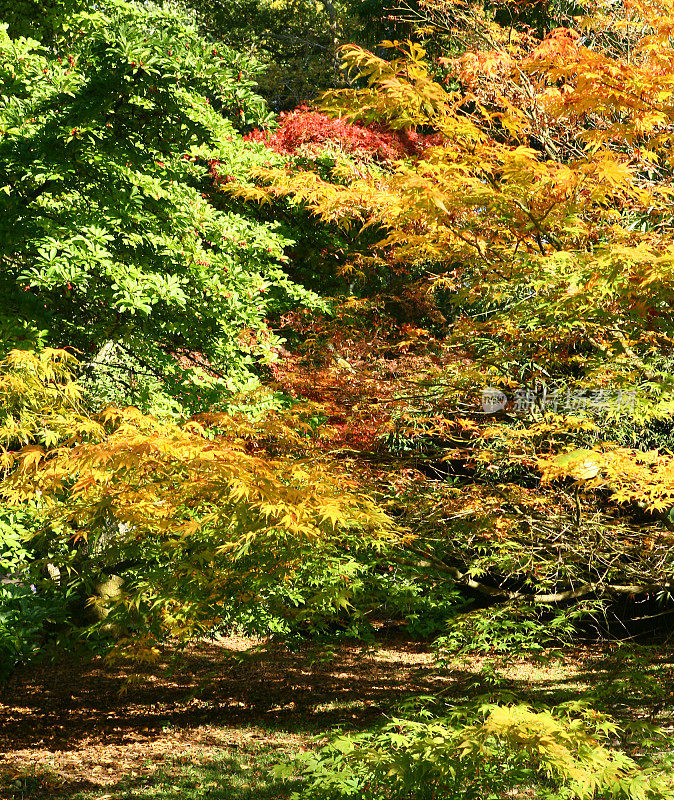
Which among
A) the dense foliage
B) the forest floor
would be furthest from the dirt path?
the dense foliage

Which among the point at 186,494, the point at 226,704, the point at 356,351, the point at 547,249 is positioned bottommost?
the point at 226,704

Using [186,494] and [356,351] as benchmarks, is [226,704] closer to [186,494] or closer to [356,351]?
[356,351]

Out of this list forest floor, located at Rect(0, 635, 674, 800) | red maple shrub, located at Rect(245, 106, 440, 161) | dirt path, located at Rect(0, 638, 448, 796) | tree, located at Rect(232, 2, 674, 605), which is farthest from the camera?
red maple shrub, located at Rect(245, 106, 440, 161)

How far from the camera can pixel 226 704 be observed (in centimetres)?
948

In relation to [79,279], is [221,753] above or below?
below

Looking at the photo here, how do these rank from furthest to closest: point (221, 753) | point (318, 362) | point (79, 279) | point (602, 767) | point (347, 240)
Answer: point (347, 240)
point (318, 362)
point (221, 753)
point (79, 279)
point (602, 767)

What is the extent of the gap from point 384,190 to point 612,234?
54.1 inches

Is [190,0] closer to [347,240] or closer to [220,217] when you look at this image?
[347,240]

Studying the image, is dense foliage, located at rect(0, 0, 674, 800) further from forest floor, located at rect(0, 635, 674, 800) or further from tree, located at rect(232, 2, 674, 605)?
forest floor, located at rect(0, 635, 674, 800)

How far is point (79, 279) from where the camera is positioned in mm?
5637

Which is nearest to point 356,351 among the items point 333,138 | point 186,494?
point 333,138

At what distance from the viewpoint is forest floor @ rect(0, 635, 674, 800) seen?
21.2ft

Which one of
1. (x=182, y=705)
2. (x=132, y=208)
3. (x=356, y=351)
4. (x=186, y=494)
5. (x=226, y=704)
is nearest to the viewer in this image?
(x=186, y=494)

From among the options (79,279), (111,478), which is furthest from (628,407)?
(79,279)
